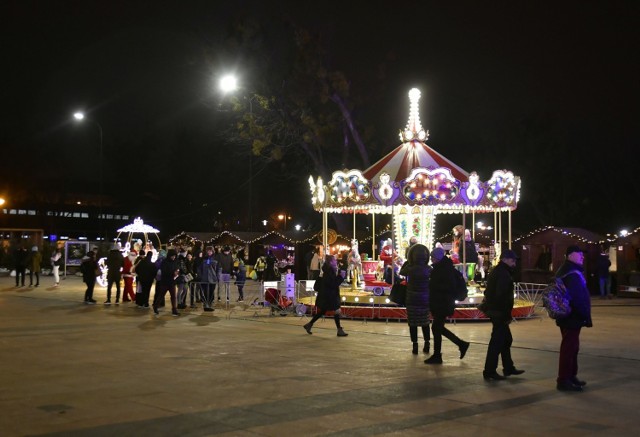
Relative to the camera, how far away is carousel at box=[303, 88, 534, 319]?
17953mm

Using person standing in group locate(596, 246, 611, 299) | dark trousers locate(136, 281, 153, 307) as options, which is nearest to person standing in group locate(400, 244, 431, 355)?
dark trousers locate(136, 281, 153, 307)

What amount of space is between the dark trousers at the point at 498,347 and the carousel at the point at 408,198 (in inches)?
288

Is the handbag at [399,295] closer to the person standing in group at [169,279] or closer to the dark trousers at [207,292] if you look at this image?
the person standing in group at [169,279]

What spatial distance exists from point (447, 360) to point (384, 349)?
143cm

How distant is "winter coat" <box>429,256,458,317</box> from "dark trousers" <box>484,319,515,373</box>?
1.22m

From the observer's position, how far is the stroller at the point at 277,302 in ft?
59.8

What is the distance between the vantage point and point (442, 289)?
10781 millimetres

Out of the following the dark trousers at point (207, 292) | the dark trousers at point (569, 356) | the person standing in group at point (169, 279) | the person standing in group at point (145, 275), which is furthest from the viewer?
the person standing in group at point (145, 275)

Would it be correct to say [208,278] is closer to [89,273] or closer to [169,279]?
[169,279]

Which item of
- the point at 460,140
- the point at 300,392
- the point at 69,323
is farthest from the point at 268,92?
the point at 300,392

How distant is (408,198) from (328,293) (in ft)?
17.9

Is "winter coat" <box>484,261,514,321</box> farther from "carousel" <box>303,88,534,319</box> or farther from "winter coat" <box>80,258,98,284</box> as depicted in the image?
"winter coat" <box>80,258,98,284</box>

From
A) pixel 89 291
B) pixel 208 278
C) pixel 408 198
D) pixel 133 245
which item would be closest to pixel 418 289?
pixel 408 198

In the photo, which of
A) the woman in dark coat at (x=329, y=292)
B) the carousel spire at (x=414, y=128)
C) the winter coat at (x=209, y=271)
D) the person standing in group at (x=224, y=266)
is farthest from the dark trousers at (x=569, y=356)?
the person standing in group at (x=224, y=266)
